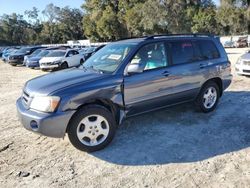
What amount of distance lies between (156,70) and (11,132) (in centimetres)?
315

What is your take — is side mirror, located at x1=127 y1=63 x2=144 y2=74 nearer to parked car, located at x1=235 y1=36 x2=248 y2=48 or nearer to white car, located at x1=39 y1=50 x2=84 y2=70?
white car, located at x1=39 y1=50 x2=84 y2=70

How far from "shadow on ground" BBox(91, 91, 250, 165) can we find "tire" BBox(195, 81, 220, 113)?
154 mm

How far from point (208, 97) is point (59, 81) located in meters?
3.39

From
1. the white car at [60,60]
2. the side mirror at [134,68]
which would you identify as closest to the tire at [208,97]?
the side mirror at [134,68]

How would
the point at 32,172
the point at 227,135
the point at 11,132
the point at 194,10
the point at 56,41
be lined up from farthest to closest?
the point at 56,41 < the point at 194,10 < the point at 11,132 < the point at 227,135 < the point at 32,172

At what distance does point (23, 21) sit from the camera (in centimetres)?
11050

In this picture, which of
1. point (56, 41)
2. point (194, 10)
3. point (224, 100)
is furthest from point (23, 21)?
point (224, 100)

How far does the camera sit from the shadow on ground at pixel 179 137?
15.9ft

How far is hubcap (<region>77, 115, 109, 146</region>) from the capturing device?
16.3ft

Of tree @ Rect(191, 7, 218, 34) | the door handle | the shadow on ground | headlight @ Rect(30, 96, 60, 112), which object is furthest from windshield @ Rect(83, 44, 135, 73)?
tree @ Rect(191, 7, 218, 34)

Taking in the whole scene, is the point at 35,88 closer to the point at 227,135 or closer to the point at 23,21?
the point at 227,135

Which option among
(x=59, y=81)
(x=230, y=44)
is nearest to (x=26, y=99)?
(x=59, y=81)

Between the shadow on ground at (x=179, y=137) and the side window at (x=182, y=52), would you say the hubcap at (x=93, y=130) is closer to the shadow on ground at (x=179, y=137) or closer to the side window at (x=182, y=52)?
the shadow on ground at (x=179, y=137)

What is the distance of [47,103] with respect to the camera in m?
4.69
